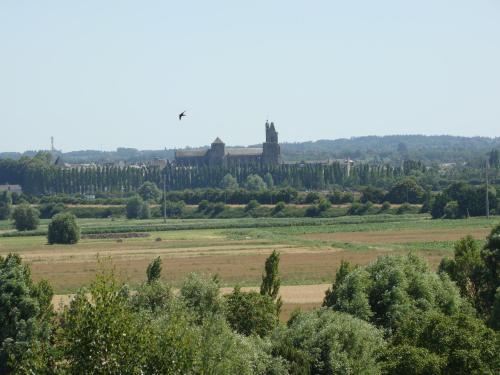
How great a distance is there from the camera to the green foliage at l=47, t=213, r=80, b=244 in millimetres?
114312

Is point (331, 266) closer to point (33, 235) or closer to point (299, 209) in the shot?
point (33, 235)

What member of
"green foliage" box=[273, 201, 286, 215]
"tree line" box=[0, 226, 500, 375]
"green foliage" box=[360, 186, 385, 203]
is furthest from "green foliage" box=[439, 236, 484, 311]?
"green foliage" box=[360, 186, 385, 203]

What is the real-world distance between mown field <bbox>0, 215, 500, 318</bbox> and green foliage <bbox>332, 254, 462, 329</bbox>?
44.9 ft

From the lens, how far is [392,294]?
44156 mm

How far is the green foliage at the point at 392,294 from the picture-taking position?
142 feet

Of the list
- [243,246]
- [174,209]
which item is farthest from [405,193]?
[243,246]

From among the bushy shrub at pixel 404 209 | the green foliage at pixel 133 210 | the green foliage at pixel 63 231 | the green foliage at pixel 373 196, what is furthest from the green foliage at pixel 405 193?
the green foliage at pixel 63 231

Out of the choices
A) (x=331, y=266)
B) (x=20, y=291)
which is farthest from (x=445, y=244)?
(x=20, y=291)

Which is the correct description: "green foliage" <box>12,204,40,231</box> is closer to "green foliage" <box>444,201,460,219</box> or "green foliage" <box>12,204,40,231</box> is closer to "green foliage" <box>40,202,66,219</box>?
"green foliage" <box>40,202,66,219</box>

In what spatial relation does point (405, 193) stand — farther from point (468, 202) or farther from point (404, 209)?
point (468, 202)

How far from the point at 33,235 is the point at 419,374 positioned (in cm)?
9659

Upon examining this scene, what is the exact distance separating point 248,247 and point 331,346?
63687mm

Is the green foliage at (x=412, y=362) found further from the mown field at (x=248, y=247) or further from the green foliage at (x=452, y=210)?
the green foliage at (x=452, y=210)

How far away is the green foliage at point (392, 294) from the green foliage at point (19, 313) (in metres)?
11.3
